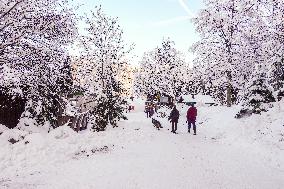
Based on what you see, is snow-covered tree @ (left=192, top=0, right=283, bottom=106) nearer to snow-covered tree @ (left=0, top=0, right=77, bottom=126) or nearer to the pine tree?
the pine tree

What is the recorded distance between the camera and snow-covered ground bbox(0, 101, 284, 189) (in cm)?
934

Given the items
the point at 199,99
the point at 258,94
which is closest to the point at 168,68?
the point at 199,99

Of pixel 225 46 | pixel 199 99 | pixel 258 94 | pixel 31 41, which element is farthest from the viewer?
pixel 199 99

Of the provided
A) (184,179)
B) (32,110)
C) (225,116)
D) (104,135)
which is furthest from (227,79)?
(184,179)

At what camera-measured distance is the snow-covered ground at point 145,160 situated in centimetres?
934

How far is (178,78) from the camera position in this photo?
5806 cm

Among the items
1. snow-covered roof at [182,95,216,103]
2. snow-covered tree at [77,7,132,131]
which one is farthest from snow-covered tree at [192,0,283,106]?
snow-covered roof at [182,95,216,103]

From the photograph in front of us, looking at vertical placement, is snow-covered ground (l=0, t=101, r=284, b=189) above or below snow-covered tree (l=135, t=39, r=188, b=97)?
Answer: below

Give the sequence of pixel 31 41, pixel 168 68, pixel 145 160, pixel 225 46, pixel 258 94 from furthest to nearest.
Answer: pixel 168 68 → pixel 225 46 → pixel 258 94 → pixel 31 41 → pixel 145 160

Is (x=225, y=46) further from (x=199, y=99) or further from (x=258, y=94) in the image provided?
(x=199, y=99)

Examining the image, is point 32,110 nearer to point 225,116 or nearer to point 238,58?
point 225,116

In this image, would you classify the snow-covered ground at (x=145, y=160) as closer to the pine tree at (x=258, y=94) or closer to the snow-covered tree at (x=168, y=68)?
the pine tree at (x=258, y=94)

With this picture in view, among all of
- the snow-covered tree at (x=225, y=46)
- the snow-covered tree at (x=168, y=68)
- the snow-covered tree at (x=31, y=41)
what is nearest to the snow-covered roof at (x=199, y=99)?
the snow-covered tree at (x=168, y=68)

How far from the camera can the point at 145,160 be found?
12.3m
